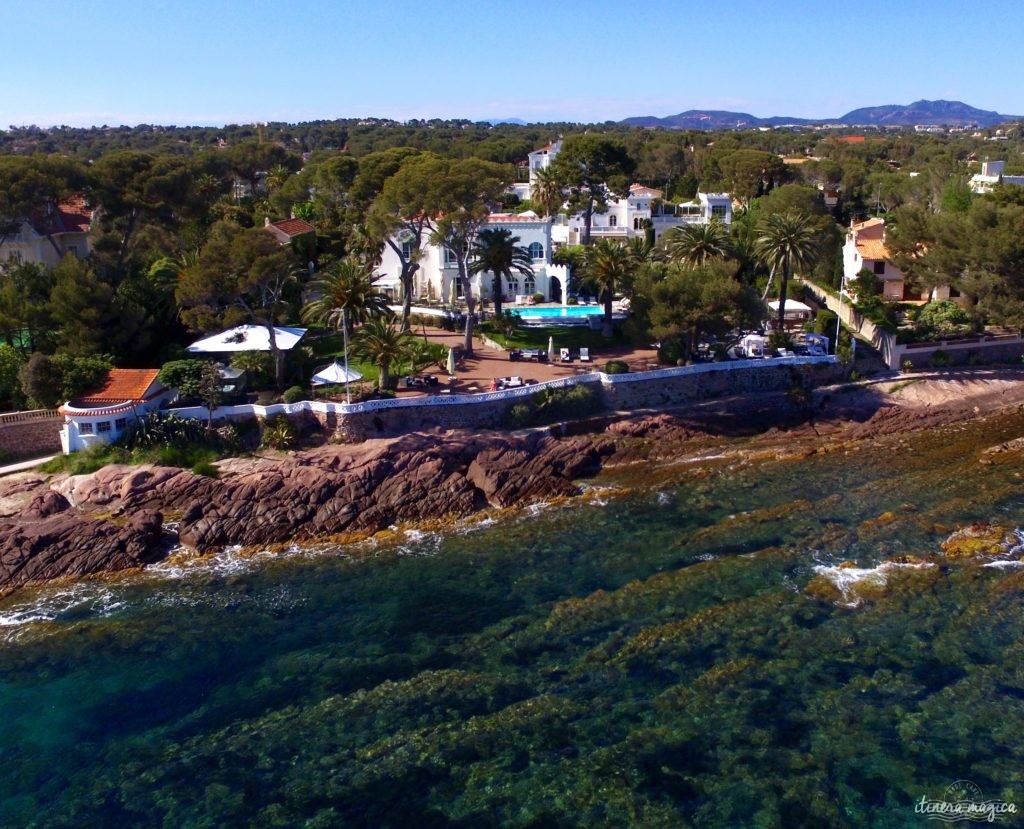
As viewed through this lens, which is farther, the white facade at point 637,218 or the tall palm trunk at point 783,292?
the white facade at point 637,218

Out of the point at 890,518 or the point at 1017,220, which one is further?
the point at 1017,220

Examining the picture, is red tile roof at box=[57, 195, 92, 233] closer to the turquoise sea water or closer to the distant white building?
the turquoise sea water

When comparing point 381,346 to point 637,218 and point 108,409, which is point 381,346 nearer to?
point 108,409

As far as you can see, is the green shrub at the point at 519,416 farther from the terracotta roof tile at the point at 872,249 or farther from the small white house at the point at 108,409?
the terracotta roof tile at the point at 872,249

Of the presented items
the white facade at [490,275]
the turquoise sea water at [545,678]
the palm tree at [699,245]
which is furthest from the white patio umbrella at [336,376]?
the palm tree at [699,245]

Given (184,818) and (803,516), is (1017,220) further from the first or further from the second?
(184,818)

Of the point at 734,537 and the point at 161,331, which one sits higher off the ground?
the point at 161,331

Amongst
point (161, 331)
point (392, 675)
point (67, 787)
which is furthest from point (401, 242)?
point (67, 787)
